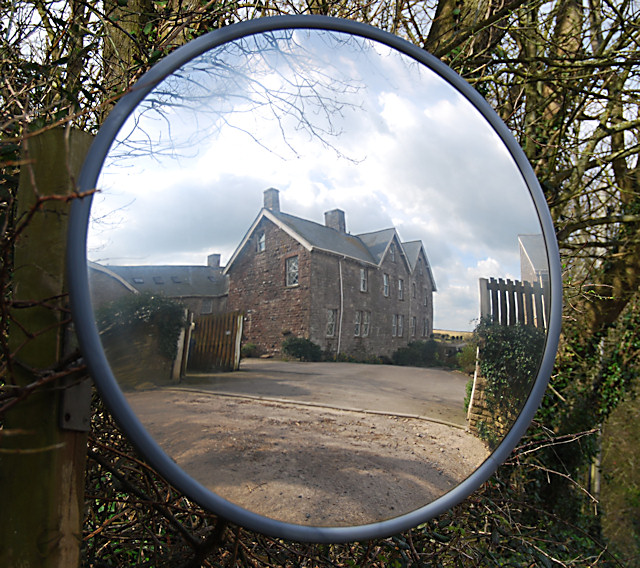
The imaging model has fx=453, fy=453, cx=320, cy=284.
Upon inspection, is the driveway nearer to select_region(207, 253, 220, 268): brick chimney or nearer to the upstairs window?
the upstairs window

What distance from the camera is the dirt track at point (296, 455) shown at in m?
1.05

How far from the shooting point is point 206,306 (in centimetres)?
111

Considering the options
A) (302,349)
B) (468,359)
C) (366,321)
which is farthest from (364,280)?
(468,359)

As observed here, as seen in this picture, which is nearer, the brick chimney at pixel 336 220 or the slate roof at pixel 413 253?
the brick chimney at pixel 336 220

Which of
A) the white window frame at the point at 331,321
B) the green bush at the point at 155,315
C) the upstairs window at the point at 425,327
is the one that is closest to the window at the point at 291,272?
the white window frame at the point at 331,321

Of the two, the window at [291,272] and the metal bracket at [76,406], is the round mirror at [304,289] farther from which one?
the metal bracket at [76,406]

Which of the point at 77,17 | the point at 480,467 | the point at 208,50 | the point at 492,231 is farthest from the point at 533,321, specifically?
the point at 77,17

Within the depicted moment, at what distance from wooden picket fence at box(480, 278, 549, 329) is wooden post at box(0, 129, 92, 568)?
3.78 ft

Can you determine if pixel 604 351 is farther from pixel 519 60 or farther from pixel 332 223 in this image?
pixel 332 223

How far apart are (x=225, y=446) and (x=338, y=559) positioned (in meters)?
1.31

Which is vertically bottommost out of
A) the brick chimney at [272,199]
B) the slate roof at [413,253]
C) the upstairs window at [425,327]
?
the upstairs window at [425,327]

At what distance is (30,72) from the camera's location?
5.19 ft

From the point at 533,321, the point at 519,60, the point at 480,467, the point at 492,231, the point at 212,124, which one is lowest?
the point at 480,467

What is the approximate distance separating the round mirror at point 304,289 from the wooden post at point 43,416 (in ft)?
0.56
